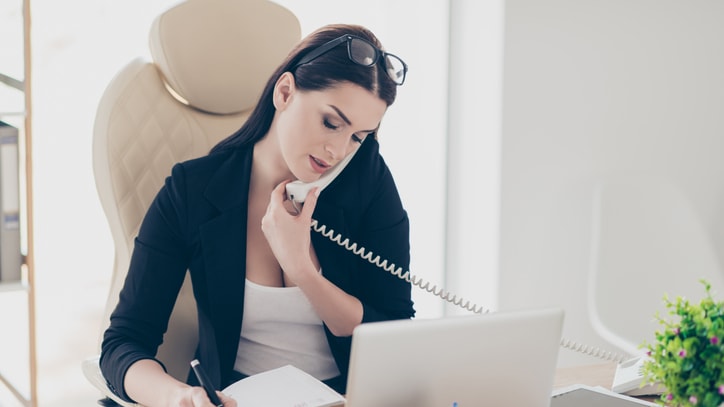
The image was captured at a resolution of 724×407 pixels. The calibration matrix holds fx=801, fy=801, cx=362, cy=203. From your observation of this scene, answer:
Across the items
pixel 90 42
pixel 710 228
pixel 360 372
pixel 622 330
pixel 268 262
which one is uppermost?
pixel 90 42

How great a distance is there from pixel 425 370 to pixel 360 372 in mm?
89

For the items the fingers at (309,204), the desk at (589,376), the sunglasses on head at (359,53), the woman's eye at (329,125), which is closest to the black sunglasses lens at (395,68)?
the sunglasses on head at (359,53)

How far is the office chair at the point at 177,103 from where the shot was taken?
5.11 ft

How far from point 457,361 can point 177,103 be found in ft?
3.07

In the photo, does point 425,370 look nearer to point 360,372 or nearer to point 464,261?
point 360,372

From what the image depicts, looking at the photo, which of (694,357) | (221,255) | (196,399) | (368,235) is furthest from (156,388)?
(694,357)

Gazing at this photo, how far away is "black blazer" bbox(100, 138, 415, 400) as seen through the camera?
4.66 feet

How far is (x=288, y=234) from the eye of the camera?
1.43m

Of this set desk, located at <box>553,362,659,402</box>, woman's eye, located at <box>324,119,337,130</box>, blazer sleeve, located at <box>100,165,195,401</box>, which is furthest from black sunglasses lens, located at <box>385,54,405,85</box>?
desk, located at <box>553,362,659,402</box>

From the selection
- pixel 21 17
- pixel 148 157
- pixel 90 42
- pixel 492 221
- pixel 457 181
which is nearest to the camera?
pixel 148 157

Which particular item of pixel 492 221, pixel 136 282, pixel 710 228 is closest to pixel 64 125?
pixel 136 282

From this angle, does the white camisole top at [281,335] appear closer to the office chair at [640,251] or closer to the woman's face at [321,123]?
the woman's face at [321,123]

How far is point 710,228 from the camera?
2.82 meters

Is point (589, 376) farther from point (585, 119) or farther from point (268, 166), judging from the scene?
point (585, 119)
